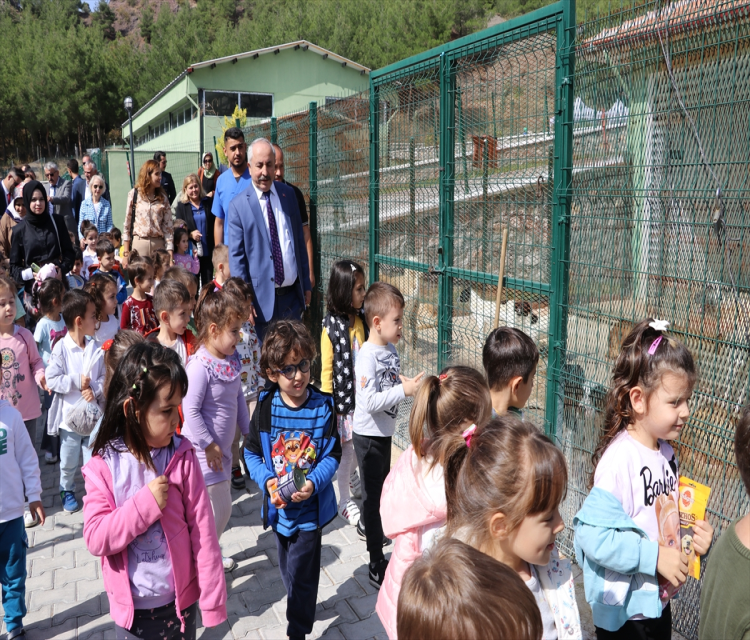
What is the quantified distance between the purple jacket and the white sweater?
0.72m

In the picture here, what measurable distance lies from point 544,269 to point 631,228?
24.2 inches

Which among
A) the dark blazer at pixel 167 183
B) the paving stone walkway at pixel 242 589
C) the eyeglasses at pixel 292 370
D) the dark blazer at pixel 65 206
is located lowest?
the paving stone walkway at pixel 242 589

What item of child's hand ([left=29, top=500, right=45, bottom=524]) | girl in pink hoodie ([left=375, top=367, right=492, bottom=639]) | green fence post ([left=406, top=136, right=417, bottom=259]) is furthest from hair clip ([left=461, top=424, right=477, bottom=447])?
green fence post ([left=406, top=136, right=417, bottom=259])

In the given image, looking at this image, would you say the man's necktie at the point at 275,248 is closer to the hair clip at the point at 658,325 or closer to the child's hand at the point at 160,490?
the child's hand at the point at 160,490

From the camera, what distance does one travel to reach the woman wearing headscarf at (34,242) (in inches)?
269

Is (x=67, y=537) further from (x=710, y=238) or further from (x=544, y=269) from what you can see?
(x=710, y=238)

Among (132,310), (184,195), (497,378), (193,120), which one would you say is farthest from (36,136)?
(497,378)

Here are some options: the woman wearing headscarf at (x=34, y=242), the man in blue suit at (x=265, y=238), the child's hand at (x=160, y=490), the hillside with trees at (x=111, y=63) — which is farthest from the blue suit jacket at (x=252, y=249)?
the hillside with trees at (x=111, y=63)

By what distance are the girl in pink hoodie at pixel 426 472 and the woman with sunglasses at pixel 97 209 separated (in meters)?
8.90

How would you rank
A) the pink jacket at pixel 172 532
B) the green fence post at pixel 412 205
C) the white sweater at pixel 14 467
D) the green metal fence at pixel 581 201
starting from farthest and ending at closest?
the green fence post at pixel 412 205
the white sweater at pixel 14 467
the green metal fence at pixel 581 201
the pink jacket at pixel 172 532

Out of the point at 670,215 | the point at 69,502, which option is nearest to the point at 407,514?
the point at 670,215

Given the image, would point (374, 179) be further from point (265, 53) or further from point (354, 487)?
point (265, 53)

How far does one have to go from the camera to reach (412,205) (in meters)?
4.79

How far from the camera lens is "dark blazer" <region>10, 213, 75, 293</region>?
684 centimetres
